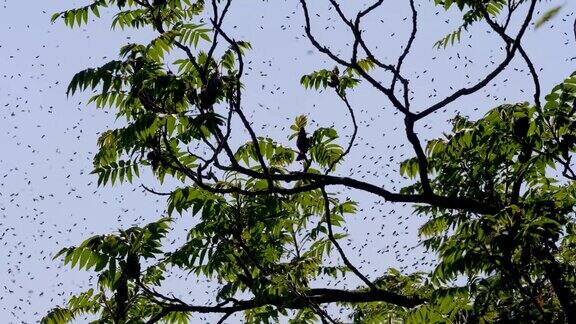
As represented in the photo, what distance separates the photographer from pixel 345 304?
7.91 meters

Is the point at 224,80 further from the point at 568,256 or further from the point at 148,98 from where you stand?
the point at 568,256

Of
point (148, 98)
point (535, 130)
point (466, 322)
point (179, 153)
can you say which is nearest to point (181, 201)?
point (179, 153)

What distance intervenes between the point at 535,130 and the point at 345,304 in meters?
2.80

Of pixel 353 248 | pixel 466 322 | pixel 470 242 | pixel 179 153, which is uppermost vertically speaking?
pixel 179 153

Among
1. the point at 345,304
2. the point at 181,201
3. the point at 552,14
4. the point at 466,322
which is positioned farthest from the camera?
the point at 345,304

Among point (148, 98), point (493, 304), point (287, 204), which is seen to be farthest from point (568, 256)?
point (148, 98)

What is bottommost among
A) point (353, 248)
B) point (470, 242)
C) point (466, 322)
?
point (466, 322)

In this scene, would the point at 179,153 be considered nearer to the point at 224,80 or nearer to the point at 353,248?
the point at 224,80

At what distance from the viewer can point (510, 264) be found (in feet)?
16.8

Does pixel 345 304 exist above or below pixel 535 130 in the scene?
below

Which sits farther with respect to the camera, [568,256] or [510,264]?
[568,256]

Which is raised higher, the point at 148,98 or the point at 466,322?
the point at 148,98

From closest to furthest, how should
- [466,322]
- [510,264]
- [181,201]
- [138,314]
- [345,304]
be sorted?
[510,264]
[466,322]
[181,201]
[138,314]
[345,304]

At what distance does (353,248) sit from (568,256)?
197 cm
